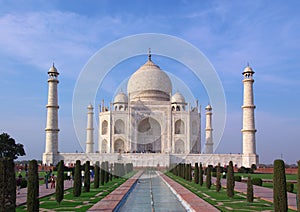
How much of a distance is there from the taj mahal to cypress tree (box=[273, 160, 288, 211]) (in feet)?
66.8

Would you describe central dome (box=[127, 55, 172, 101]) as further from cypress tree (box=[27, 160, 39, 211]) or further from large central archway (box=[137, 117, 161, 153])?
cypress tree (box=[27, 160, 39, 211])

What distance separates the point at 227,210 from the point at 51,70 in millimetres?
23075

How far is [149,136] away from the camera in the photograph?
3441 centimetres

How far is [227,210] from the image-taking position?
798 cm

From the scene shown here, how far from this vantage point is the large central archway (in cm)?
3356

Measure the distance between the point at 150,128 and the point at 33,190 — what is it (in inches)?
1078

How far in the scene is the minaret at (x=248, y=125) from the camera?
27109mm

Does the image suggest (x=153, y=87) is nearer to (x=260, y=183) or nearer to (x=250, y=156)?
(x=250, y=156)

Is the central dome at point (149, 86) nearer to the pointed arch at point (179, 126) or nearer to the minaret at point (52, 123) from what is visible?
the pointed arch at point (179, 126)

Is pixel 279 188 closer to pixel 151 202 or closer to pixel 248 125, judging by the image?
pixel 151 202

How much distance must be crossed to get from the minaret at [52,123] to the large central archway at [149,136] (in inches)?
303

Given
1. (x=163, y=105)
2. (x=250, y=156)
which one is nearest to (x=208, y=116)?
(x=163, y=105)

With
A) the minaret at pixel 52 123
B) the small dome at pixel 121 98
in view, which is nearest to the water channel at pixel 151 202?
the minaret at pixel 52 123

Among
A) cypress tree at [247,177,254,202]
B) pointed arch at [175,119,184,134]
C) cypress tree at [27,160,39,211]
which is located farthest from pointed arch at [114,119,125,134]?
cypress tree at [27,160,39,211]
